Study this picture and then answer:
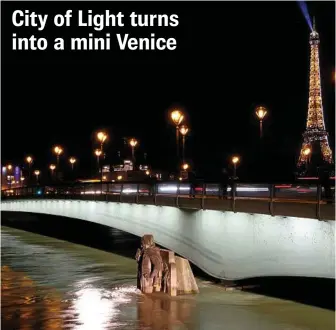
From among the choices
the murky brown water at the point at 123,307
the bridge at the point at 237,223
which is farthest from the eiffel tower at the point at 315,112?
the murky brown water at the point at 123,307

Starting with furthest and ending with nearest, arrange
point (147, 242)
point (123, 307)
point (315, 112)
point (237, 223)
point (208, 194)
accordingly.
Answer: point (315, 112) < point (208, 194) < point (147, 242) < point (237, 223) < point (123, 307)

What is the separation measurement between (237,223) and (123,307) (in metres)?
5.48

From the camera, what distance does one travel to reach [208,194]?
1120 inches

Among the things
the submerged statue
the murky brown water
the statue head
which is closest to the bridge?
the murky brown water

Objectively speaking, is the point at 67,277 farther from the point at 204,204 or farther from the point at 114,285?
the point at 204,204

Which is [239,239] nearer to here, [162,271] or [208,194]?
[208,194]

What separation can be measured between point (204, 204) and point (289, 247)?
599 cm

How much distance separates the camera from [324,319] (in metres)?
22.1

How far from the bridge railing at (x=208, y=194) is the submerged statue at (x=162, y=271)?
8.89 ft

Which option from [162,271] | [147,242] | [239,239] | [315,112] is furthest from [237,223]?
[315,112]

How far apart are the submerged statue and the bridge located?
1.86 meters

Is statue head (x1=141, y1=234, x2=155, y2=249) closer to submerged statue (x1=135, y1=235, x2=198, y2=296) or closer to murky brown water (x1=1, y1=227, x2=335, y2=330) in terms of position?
submerged statue (x1=135, y1=235, x2=198, y2=296)

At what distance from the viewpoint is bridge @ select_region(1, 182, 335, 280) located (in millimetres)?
21475

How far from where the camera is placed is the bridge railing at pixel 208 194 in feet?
70.5
